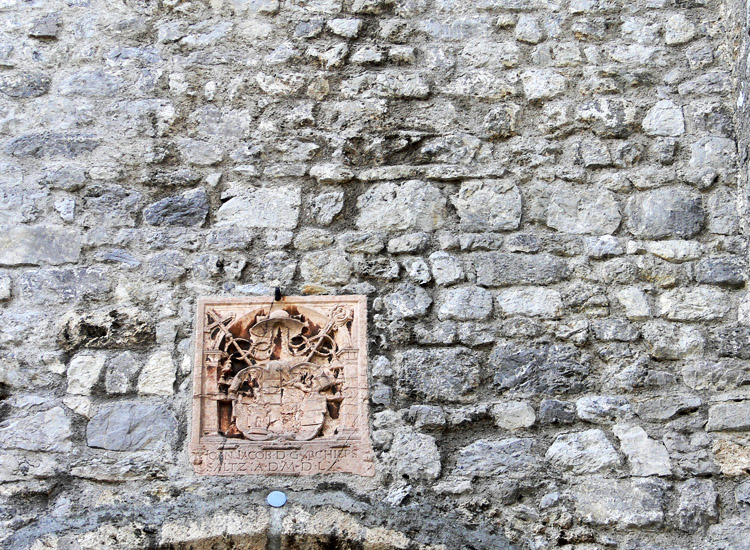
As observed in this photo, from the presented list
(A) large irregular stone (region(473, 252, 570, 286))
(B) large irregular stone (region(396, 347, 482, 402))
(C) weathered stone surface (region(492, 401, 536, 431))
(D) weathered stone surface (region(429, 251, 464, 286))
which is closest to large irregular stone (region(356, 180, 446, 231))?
(D) weathered stone surface (region(429, 251, 464, 286))

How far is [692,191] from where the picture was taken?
294 cm

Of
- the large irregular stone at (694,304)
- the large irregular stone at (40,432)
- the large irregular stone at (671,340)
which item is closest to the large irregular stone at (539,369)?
the large irregular stone at (671,340)

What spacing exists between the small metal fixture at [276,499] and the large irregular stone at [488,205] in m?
1.16

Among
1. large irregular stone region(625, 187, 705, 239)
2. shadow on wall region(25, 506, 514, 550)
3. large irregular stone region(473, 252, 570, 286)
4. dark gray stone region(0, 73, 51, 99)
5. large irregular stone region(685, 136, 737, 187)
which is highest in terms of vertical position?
dark gray stone region(0, 73, 51, 99)

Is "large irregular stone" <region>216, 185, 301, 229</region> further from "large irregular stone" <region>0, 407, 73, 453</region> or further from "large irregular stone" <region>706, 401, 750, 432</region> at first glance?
"large irregular stone" <region>706, 401, 750, 432</region>

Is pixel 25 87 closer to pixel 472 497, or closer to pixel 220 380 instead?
pixel 220 380

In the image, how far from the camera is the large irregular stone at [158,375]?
2693 millimetres

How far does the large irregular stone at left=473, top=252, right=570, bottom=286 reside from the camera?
9.23 ft

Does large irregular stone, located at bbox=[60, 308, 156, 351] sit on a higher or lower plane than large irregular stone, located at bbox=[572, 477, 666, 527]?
higher

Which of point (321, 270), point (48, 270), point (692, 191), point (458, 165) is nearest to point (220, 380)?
point (321, 270)

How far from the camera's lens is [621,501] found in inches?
98.4

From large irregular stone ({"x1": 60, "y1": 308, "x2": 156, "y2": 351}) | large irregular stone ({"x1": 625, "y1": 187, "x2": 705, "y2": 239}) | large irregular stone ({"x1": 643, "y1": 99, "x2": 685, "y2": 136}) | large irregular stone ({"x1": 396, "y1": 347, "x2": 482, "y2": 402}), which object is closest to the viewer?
large irregular stone ({"x1": 396, "y1": 347, "x2": 482, "y2": 402})

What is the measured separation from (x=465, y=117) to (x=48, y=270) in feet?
5.62

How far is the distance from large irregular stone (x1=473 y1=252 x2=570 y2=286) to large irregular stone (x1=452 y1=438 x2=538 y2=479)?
0.58m
